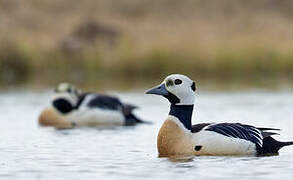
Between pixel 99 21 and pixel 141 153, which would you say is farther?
pixel 99 21

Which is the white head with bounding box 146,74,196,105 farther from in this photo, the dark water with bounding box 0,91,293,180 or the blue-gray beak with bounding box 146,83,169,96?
the dark water with bounding box 0,91,293,180

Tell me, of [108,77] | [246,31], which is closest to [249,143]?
[108,77]

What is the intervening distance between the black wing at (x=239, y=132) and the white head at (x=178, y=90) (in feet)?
1.60

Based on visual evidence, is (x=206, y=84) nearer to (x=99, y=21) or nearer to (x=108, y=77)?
(x=108, y=77)

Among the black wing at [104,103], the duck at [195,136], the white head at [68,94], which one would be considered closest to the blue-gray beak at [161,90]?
the duck at [195,136]

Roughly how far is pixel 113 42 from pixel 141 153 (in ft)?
83.2

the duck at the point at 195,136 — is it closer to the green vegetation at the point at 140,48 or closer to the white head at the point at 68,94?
the white head at the point at 68,94

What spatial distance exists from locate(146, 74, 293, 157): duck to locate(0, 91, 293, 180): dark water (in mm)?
188

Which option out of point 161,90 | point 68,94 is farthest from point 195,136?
point 68,94

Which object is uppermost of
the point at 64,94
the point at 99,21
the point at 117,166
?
the point at 99,21

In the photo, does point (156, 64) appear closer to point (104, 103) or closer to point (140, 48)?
point (140, 48)

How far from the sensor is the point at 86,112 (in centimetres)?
1806

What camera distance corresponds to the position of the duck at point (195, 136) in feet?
38.2

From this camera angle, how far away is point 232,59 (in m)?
32.3
